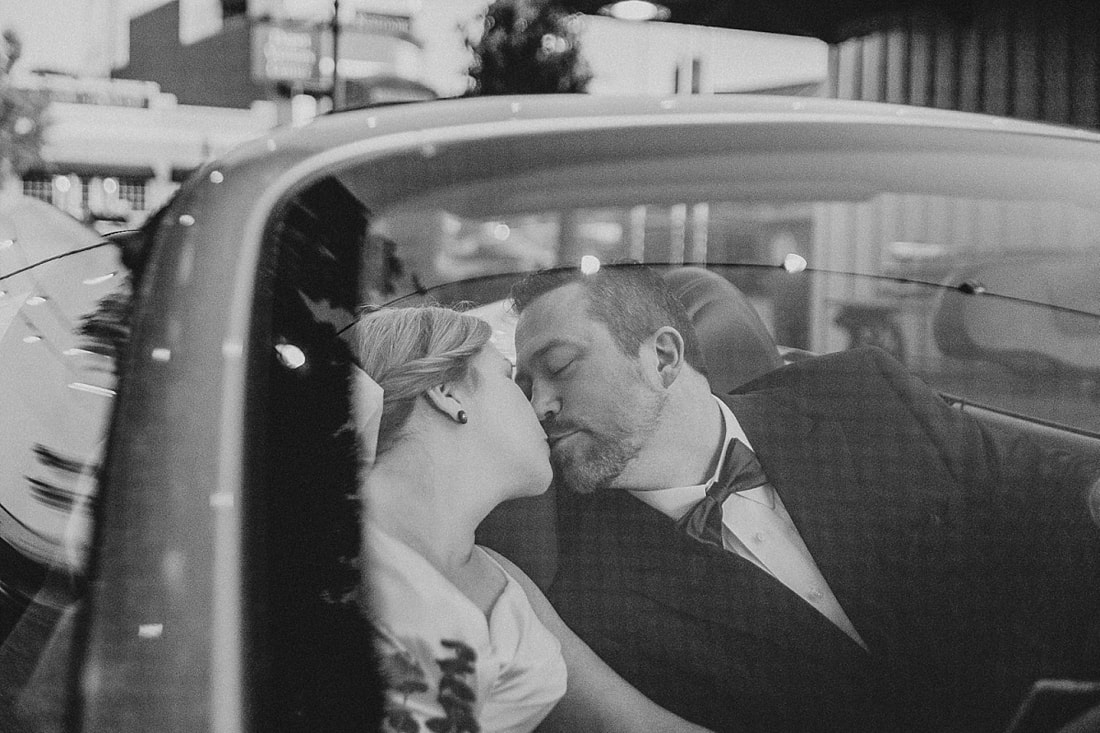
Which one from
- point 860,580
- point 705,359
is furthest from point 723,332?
point 860,580

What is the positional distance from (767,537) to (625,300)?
27 cm

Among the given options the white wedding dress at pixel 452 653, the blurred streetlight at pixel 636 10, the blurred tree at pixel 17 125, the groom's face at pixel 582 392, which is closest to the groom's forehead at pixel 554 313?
the groom's face at pixel 582 392

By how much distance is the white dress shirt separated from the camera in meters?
1.07

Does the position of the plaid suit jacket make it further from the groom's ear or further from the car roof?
the car roof

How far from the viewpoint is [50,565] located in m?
1.18

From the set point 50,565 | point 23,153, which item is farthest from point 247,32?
point 50,565

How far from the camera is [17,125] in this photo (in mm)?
24531

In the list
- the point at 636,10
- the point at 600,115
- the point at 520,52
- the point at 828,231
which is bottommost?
the point at 828,231

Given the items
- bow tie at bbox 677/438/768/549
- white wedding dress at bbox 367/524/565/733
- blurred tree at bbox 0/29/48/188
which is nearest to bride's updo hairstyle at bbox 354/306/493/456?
white wedding dress at bbox 367/524/565/733

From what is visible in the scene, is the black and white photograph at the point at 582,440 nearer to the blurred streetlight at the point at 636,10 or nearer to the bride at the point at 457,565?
the bride at the point at 457,565

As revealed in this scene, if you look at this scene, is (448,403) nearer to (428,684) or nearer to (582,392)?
(582,392)

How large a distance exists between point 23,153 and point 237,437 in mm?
26496

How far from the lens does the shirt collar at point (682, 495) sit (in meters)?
1.07

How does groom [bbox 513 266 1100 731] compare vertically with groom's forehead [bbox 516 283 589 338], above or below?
below
